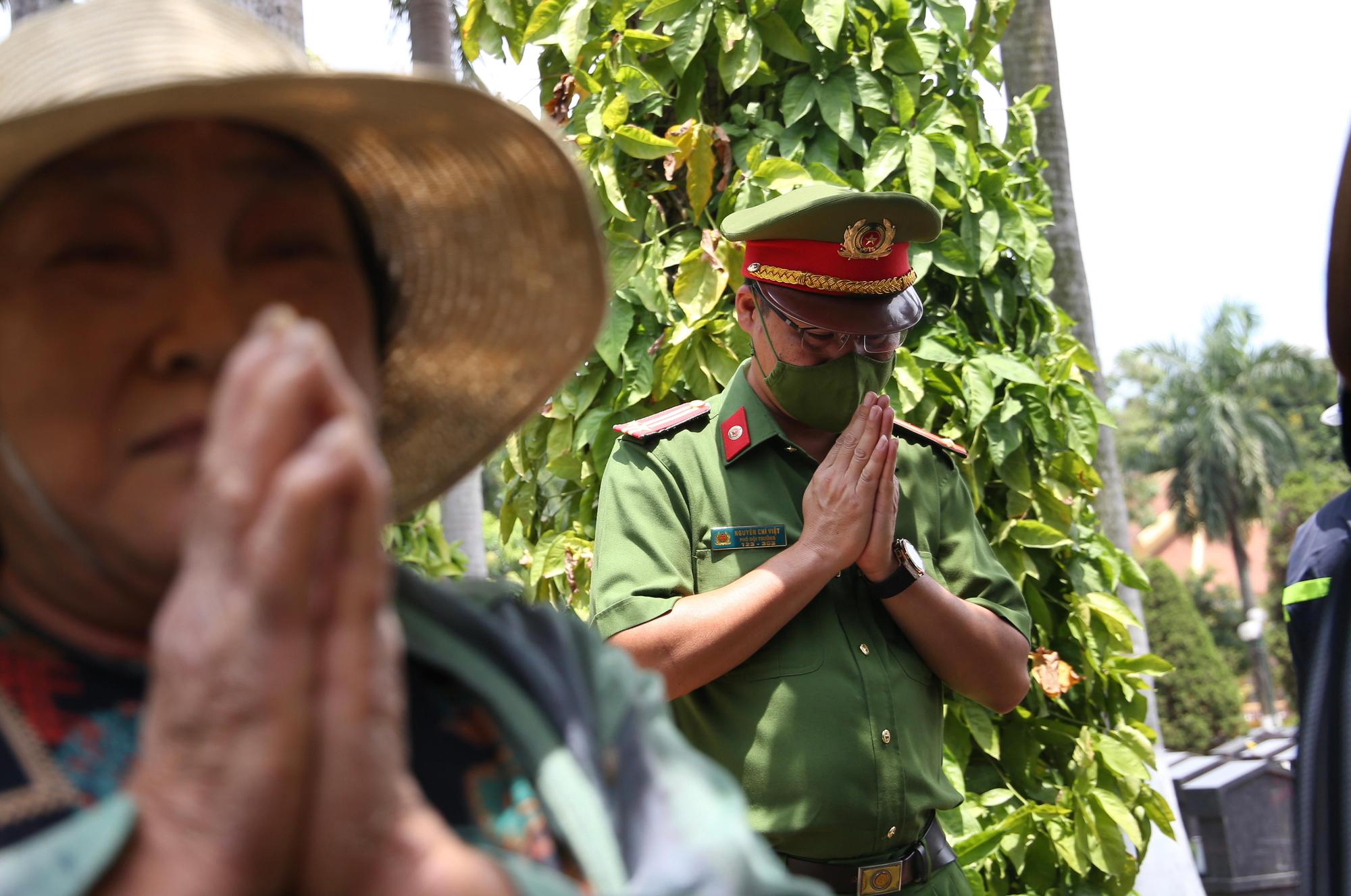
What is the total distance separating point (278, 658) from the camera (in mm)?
818

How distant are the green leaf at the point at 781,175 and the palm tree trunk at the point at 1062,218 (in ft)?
8.49

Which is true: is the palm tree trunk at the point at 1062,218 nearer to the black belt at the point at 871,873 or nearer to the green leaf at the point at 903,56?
the green leaf at the point at 903,56

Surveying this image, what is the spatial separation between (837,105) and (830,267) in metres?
1.10

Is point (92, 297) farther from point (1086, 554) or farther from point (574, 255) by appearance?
point (1086, 554)

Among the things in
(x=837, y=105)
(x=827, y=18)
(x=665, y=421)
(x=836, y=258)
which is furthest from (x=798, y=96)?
(x=665, y=421)

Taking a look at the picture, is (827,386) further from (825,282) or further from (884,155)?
(884,155)

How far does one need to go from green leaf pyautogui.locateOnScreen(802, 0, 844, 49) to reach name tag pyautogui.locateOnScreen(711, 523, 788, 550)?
1.55 meters

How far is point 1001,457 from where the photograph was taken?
396 centimetres

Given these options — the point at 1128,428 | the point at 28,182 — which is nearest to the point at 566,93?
the point at 28,182

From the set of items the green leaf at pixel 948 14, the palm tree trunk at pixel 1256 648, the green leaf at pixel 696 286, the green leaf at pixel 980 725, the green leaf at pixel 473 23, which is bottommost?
the palm tree trunk at pixel 1256 648

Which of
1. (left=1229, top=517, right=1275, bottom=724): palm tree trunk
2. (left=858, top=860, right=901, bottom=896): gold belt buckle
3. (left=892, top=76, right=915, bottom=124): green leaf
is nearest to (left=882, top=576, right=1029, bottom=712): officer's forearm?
(left=858, top=860, right=901, bottom=896): gold belt buckle

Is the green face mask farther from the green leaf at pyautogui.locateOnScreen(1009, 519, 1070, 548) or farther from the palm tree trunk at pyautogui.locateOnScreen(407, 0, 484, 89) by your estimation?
the palm tree trunk at pyautogui.locateOnScreen(407, 0, 484, 89)

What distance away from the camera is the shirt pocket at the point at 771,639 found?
9.32ft

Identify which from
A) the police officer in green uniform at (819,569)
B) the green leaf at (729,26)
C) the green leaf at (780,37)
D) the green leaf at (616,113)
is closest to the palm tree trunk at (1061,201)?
the green leaf at (780,37)
